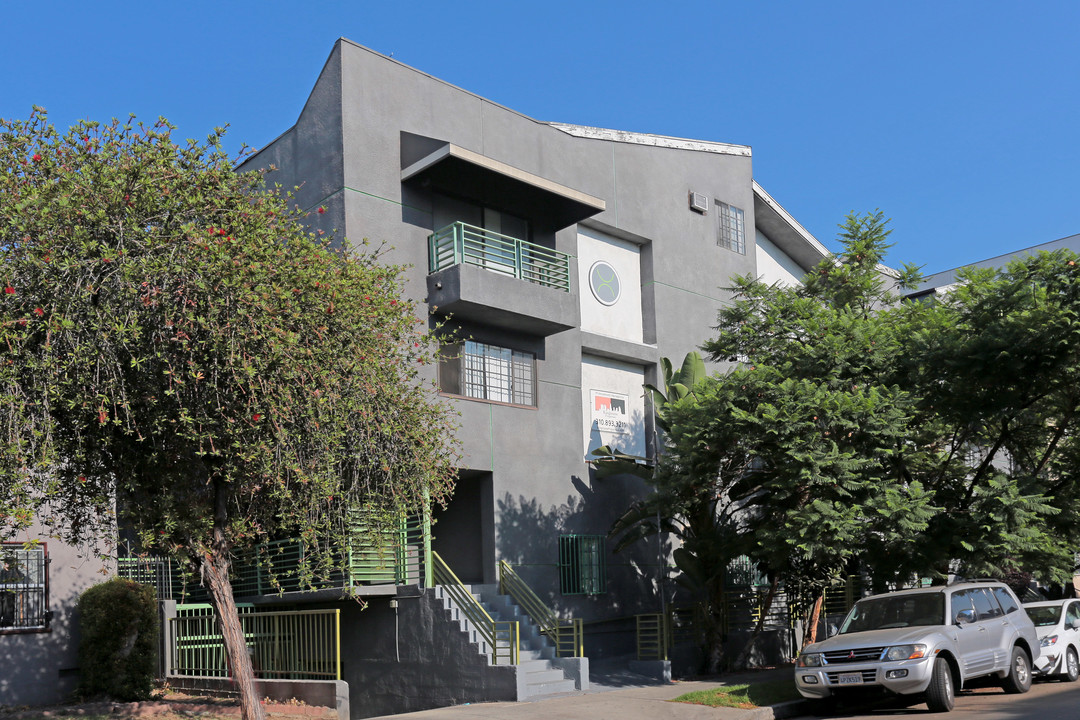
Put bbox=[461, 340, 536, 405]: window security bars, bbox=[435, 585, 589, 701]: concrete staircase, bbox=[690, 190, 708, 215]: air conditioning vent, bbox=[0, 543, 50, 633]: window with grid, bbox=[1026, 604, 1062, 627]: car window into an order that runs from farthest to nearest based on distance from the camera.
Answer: bbox=[690, 190, 708, 215]: air conditioning vent, bbox=[461, 340, 536, 405]: window security bars, bbox=[1026, 604, 1062, 627]: car window, bbox=[0, 543, 50, 633]: window with grid, bbox=[435, 585, 589, 701]: concrete staircase

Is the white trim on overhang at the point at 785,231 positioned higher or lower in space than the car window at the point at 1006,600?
higher

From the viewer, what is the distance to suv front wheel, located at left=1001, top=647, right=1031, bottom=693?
49.7ft

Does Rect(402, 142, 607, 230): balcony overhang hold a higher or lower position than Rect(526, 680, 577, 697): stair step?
higher

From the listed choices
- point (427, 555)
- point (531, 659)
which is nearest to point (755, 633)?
point (531, 659)

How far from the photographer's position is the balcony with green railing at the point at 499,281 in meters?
18.9

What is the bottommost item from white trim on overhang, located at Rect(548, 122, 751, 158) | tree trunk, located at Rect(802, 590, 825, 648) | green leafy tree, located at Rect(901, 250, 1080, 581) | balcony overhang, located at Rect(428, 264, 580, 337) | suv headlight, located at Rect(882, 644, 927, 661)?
tree trunk, located at Rect(802, 590, 825, 648)

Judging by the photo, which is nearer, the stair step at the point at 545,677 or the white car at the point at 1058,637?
the stair step at the point at 545,677

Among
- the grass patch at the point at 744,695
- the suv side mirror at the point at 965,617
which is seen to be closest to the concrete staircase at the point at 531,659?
the grass patch at the point at 744,695

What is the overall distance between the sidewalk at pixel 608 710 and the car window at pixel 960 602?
2.68 meters

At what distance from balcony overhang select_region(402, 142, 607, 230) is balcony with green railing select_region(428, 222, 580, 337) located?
778mm

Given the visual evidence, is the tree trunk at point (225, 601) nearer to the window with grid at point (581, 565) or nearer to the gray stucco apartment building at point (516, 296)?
the gray stucco apartment building at point (516, 296)

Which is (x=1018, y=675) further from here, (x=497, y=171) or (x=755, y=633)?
(x=497, y=171)

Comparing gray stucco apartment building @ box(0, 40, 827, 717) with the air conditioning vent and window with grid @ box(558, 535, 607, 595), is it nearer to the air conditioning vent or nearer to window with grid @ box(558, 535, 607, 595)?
window with grid @ box(558, 535, 607, 595)

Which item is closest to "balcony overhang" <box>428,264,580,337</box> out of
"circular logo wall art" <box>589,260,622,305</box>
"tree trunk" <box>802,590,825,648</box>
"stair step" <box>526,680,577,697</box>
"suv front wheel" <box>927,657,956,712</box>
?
"circular logo wall art" <box>589,260,622,305</box>
